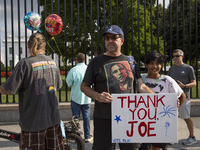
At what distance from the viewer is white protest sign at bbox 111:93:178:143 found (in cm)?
227

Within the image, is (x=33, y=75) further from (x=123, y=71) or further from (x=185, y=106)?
(x=185, y=106)

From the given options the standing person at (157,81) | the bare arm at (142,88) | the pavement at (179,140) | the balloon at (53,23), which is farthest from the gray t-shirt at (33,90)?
the balloon at (53,23)

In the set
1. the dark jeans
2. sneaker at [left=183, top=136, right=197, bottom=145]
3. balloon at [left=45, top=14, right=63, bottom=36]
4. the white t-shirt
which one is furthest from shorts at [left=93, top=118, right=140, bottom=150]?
balloon at [left=45, top=14, right=63, bottom=36]

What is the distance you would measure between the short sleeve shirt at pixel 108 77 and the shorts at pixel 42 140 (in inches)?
21.6

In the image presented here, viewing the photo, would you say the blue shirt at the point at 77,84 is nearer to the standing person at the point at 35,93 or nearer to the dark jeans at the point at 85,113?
the dark jeans at the point at 85,113

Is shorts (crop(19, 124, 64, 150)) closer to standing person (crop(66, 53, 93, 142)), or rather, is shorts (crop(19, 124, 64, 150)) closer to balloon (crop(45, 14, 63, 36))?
standing person (crop(66, 53, 93, 142))

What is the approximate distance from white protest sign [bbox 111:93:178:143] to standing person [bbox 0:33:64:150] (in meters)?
0.72

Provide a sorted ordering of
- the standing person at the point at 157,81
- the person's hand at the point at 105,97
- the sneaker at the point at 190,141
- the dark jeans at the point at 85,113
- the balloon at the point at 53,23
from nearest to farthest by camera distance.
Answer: the person's hand at the point at 105,97, the standing person at the point at 157,81, the sneaker at the point at 190,141, the dark jeans at the point at 85,113, the balloon at the point at 53,23

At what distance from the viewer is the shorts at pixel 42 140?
2312mm

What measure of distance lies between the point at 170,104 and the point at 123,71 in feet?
1.98

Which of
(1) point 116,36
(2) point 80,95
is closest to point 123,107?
(1) point 116,36

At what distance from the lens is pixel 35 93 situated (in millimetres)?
2289

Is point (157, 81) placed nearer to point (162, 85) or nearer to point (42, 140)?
point (162, 85)

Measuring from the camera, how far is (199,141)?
4.31 m
